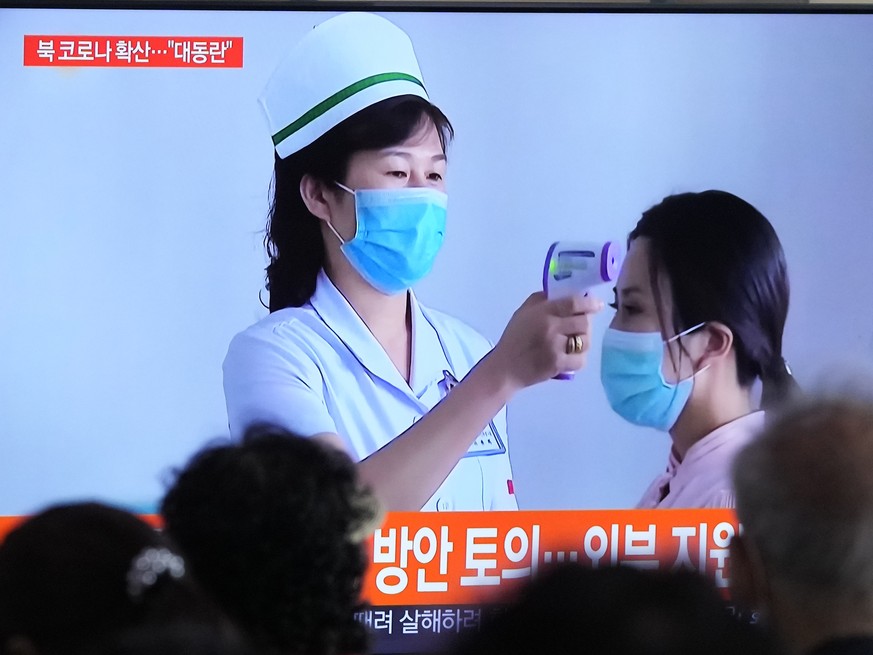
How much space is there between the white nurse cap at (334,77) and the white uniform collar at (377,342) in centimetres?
36

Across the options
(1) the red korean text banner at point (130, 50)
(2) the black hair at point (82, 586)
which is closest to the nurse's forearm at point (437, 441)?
(1) the red korean text banner at point (130, 50)

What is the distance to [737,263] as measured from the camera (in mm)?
2535

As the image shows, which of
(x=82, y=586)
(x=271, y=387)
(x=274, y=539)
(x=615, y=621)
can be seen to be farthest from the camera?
(x=271, y=387)

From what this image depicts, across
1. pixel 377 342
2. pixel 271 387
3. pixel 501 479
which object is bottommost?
pixel 501 479

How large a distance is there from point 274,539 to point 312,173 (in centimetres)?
140

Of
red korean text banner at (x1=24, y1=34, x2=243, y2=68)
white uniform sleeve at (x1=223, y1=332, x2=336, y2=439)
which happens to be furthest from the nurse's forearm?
red korean text banner at (x1=24, y1=34, x2=243, y2=68)

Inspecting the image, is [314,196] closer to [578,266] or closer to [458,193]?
[458,193]

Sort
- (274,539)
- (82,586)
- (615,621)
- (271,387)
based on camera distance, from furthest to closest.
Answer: (271,387) → (274,539) → (82,586) → (615,621)

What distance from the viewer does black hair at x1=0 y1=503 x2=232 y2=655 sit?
76cm

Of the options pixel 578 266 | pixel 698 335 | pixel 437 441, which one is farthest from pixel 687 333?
pixel 437 441

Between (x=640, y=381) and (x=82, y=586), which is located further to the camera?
(x=640, y=381)

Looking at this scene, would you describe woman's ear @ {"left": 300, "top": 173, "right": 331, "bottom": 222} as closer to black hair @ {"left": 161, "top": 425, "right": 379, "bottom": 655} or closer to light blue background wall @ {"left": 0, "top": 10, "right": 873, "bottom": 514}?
light blue background wall @ {"left": 0, "top": 10, "right": 873, "bottom": 514}

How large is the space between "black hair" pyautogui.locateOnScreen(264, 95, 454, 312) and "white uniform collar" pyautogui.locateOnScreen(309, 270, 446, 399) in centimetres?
4

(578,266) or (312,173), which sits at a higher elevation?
(312,173)
